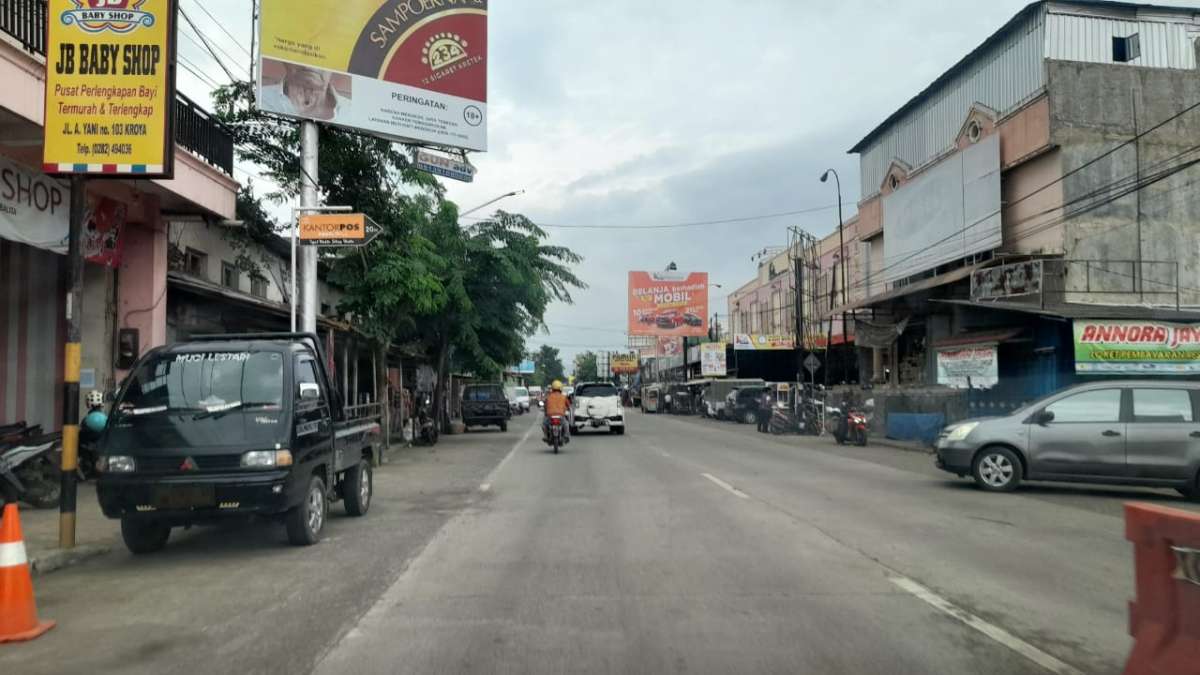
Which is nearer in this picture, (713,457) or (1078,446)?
(1078,446)

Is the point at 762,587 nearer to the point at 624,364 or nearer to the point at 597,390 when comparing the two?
the point at 597,390

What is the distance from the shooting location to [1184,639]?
4.40m

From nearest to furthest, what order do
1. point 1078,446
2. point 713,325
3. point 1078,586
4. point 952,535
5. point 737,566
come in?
point 1078,586 → point 737,566 → point 952,535 → point 1078,446 → point 713,325

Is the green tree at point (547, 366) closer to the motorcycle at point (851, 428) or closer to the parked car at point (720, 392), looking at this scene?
the parked car at point (720, 392)

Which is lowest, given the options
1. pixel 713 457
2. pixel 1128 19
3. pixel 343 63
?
pixel 713 457

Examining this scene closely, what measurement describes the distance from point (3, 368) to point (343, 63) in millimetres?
8213

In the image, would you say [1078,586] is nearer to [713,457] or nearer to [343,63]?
[713,457]

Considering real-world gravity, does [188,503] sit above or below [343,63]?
below

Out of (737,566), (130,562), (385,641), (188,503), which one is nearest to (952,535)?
(737,566)

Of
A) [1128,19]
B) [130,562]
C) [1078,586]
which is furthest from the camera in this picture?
[1128,19]

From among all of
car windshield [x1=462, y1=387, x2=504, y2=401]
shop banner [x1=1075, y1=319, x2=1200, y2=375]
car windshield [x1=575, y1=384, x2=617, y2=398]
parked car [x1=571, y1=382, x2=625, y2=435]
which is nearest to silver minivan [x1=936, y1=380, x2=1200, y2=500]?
shop banner [x1=1075, y1=319, x2=1200, y2=375]

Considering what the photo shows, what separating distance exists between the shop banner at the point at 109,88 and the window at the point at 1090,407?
1225 centimetres

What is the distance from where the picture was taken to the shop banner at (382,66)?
17047mm

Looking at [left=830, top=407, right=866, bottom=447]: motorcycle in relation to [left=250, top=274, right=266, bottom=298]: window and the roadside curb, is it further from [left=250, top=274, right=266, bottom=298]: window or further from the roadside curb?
the roadside curb
